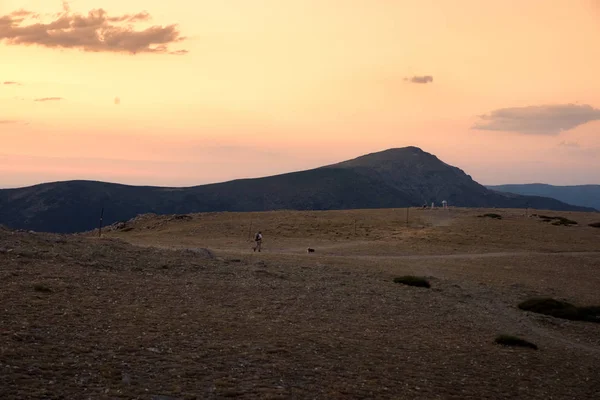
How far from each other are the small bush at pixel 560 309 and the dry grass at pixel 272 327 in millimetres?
1107

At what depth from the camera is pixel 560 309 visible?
113 ft

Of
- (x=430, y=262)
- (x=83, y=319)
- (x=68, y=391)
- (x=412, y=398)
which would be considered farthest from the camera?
(x=430, y=262)

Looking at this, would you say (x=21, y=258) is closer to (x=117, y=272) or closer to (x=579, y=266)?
(x=117, y=272)

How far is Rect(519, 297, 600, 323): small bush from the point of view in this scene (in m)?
33.8

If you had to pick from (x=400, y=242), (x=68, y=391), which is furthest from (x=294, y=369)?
(x=400, y=242)

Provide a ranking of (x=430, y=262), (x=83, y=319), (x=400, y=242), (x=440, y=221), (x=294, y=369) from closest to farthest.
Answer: (x=294, y=369) < (x=83, y=319) < (x=430, y=262) < (x=400, y=242) < (x=440, y=221)

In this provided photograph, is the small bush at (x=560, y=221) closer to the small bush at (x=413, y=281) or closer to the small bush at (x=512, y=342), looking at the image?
the small bush at (x=413, y=281)

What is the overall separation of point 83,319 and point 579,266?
4764cm

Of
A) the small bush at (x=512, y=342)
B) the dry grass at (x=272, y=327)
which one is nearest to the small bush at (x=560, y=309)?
the dry grass at (x=272, y=327)

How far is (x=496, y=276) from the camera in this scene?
4528 centimetres

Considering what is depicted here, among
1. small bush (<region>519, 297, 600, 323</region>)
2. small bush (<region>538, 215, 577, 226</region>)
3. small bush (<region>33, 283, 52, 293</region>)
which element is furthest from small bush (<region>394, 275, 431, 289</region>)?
small bush (<region>538, 215, 577, 226</region>)

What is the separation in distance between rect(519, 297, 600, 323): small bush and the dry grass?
111cm

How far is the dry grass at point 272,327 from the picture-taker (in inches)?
596

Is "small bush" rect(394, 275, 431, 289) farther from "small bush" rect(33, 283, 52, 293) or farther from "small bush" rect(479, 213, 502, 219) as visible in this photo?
"small bush" rect(479, 213, 502, 219)
